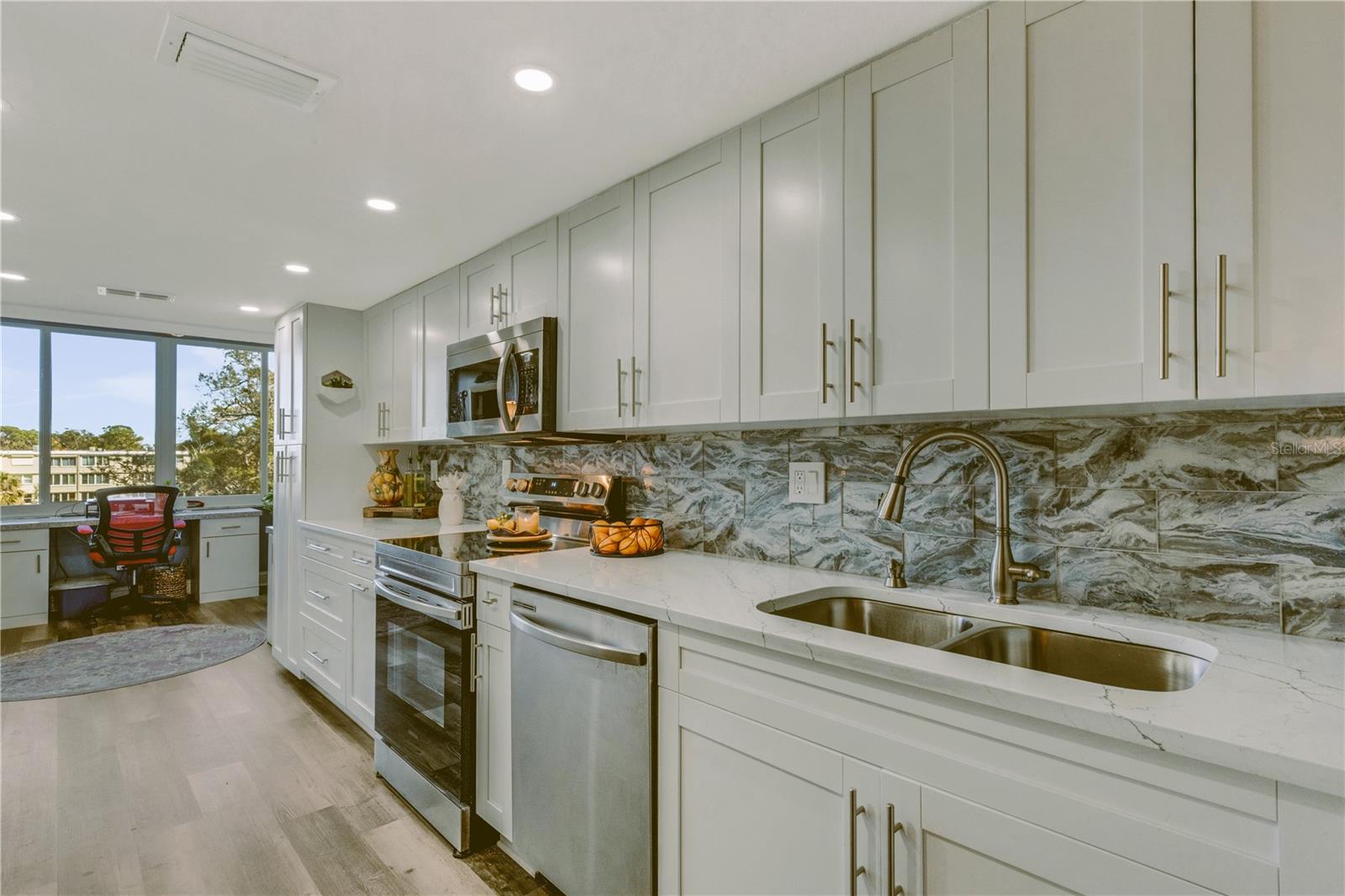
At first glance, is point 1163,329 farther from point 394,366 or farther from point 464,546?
point 394,366

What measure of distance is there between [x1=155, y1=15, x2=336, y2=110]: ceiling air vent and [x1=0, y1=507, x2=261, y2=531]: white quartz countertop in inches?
191

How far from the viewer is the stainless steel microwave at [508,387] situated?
8.28 feet

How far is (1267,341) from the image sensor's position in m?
1.03

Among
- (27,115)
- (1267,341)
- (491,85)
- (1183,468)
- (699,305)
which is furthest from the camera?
(699,305)

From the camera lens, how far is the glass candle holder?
106 inches

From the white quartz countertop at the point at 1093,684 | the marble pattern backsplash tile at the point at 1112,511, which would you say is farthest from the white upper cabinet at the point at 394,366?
the marble pattern backsplash tile at the point at 1112,511

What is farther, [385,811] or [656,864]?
[385,811]

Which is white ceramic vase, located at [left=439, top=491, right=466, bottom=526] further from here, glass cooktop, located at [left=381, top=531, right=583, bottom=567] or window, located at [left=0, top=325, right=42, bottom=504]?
window, located at [left=0, top=325, right=42, bottom=504]

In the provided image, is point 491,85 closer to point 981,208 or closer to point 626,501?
point 981,208

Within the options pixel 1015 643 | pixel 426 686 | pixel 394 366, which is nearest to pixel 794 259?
pixel 1015 643

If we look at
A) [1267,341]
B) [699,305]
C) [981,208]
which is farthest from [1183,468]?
[699,305]

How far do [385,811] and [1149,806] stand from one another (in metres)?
2.42

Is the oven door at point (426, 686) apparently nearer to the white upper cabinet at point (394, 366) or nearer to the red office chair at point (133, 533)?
the white upper cabinet at point (394, 366)

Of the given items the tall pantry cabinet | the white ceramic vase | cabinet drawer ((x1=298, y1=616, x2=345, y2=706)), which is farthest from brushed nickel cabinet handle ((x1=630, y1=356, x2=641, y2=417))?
the tall pantry cabinet
